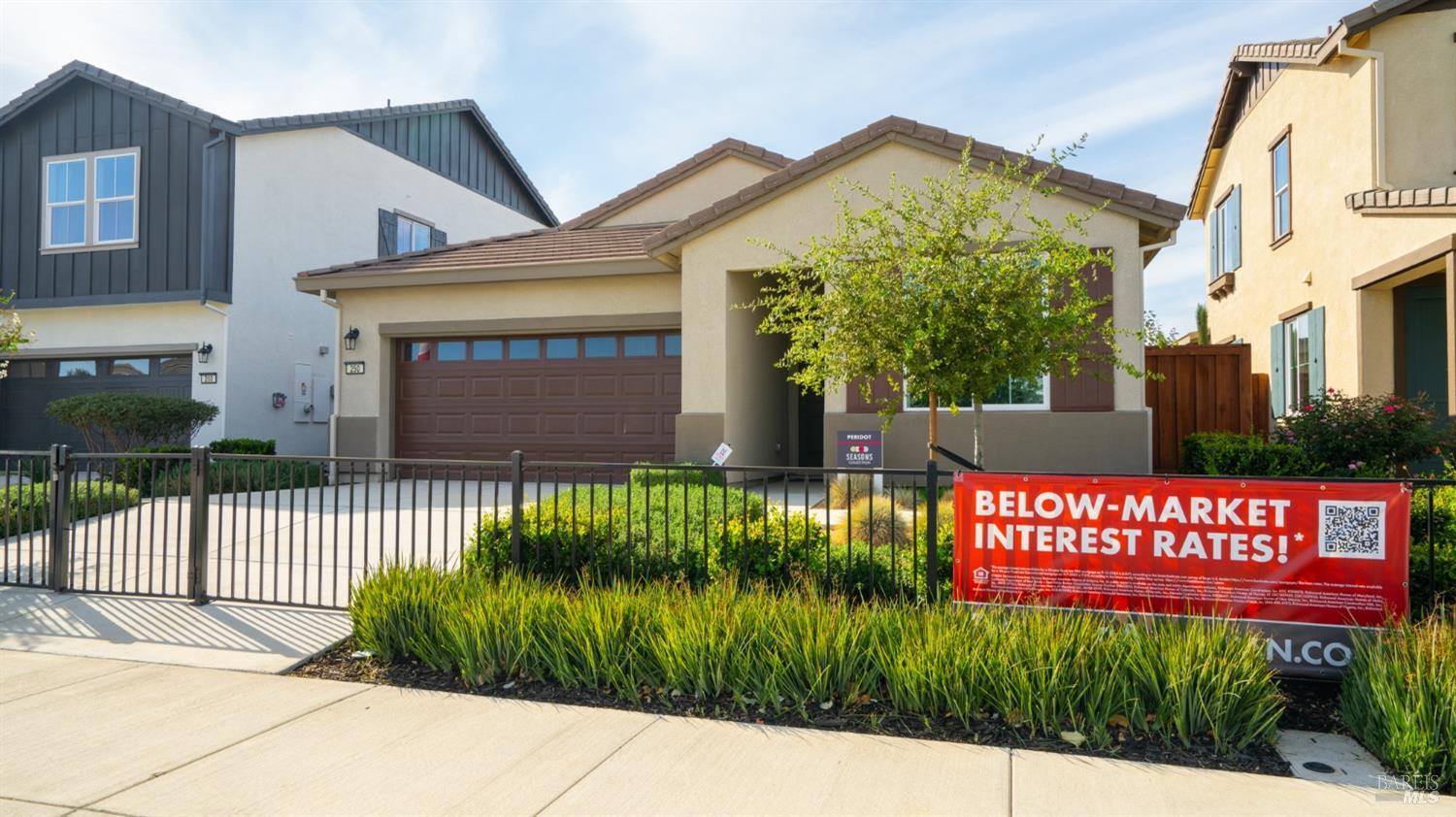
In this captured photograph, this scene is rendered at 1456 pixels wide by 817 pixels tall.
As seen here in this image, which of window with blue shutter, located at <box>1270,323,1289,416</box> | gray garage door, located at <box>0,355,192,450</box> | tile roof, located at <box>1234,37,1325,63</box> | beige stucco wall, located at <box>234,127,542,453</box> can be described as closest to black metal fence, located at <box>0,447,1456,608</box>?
beige stucco wall, located at <box>234,127,542,453</box>

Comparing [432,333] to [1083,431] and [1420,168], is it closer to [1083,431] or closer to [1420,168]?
[1083,431]

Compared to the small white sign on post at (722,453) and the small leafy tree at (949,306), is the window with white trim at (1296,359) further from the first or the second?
the small white sign on post at (722,453)

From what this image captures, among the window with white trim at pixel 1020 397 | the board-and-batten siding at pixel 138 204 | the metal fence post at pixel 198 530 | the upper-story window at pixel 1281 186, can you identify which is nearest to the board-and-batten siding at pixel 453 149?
the board-and-batten siding at pixel 138 204

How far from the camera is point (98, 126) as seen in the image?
18.1m

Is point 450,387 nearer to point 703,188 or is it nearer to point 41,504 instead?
point 41,504

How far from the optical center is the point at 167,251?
688 inches

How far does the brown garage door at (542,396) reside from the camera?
14344 millimetres

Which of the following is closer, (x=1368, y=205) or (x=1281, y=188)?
(x=1368, y=205)

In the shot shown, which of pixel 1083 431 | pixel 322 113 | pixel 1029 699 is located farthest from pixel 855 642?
pixel 322 113

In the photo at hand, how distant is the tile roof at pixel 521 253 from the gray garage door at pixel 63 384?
462 centimetres

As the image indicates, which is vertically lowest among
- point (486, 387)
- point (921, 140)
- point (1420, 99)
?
point (486, 387)

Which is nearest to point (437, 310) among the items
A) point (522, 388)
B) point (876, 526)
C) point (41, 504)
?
point (522, 388)

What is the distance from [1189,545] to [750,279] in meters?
9.38

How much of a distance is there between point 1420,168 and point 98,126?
75.5 feet
